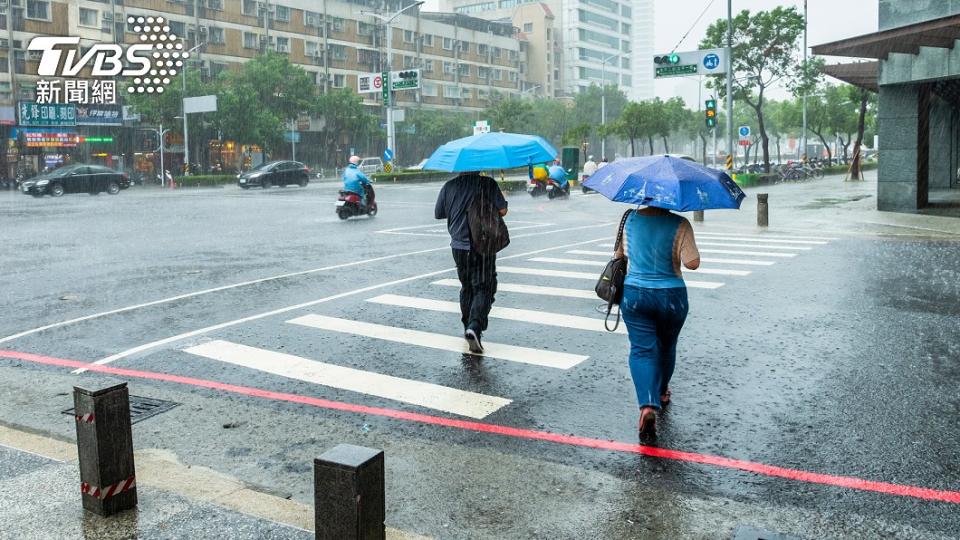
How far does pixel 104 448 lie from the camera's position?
4.43 meters

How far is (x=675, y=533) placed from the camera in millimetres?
A: 4301

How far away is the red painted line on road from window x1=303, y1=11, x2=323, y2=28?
71.4 meters

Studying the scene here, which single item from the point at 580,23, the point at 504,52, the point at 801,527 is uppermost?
the point at 580,23

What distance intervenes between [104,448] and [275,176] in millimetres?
42157

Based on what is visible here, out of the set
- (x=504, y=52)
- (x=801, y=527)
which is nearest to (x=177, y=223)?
(x=801, y=527)

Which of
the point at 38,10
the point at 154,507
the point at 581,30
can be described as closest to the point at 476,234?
the point at 154,507

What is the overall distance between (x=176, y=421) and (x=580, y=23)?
13229 centimetres

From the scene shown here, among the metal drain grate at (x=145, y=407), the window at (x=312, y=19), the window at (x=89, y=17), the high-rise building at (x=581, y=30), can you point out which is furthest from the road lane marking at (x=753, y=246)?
the high-rise building at (x=581, y=30)

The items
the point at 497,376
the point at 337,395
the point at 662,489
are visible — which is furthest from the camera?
the point at 497,376

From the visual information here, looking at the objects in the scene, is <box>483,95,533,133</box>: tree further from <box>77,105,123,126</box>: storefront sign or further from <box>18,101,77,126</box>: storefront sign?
<box>18,101,77,126</box>: storefront sign

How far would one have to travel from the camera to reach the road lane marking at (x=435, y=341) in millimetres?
7758

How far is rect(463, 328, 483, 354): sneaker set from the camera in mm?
7887

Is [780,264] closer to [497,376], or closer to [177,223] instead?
[497,376]

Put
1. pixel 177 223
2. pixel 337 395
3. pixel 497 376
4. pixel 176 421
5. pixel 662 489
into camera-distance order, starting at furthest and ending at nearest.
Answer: pixel 177 223, pixel 497 376, pixel 337 395, pixel 176 421, pixel 662 489
